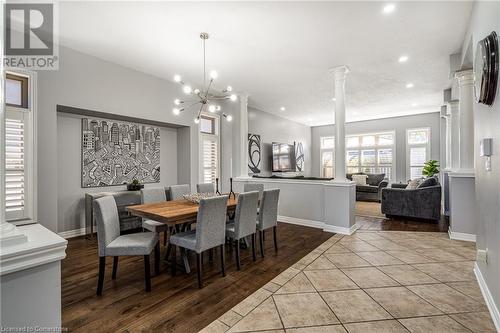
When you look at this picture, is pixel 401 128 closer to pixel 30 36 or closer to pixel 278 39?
pixel 278 39

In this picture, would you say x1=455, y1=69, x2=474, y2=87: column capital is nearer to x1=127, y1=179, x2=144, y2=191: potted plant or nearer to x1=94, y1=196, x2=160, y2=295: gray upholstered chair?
x1=94, y1=196, x2=160, y2=295: gray upholstered chair

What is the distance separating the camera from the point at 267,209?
334cm

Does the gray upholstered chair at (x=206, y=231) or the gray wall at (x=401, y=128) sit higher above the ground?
the gray wall at (x=401, y=128)

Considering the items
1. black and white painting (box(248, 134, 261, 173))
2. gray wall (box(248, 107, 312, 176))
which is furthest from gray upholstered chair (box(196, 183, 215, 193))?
gray wall (box(248, 107, 312, 176))

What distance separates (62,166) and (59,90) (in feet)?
3.96

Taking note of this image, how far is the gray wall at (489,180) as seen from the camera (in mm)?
1821

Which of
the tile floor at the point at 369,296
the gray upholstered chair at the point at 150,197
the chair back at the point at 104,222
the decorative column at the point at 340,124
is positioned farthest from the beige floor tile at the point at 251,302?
A: the decorative column at the point at 340,124

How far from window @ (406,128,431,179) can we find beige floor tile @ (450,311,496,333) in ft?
23.3

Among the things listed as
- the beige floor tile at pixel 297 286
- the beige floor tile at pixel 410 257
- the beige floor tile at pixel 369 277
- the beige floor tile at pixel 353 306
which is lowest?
the beige floor tile at pixel 353 306

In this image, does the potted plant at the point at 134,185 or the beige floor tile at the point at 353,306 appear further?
the potted plant at the point at 134,185

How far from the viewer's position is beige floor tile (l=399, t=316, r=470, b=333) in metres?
1.80

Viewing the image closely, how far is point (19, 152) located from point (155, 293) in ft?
8.92

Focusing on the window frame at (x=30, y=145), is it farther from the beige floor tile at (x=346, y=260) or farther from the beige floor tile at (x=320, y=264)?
the beige floor tile at (x=346, y=260)

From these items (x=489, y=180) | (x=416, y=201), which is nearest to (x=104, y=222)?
(x=489, y=180)
